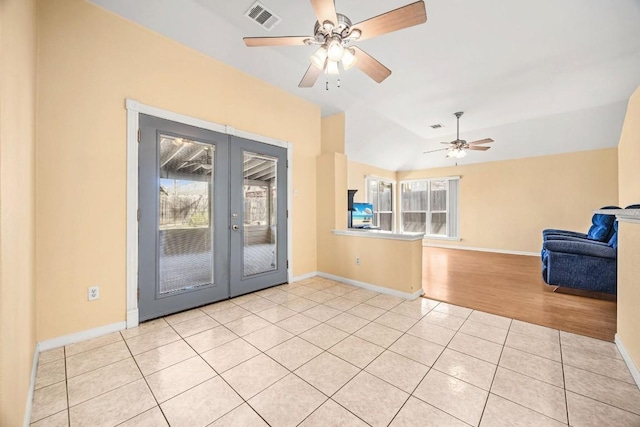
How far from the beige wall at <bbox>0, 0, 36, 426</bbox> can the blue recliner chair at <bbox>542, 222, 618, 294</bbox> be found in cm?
531

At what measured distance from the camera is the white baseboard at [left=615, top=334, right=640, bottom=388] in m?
1.70

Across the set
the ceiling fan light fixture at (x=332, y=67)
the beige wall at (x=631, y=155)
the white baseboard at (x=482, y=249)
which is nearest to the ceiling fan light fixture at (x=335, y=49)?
the ceiling fan light fixture at (x=332, y=67)

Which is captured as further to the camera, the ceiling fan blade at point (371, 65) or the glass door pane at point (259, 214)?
the glass door pane at point (259, 214)

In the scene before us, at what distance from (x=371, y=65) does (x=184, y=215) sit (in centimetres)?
255

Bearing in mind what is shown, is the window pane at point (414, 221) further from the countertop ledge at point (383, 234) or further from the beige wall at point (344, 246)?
the countertop ledge at point (383, 234)

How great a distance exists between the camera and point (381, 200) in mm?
7848

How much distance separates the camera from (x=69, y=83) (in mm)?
2146

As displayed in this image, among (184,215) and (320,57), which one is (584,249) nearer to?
(320,57)

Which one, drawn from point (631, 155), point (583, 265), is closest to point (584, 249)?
point (583, 265)

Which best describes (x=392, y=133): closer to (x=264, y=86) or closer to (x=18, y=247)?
(x=264, y=86)

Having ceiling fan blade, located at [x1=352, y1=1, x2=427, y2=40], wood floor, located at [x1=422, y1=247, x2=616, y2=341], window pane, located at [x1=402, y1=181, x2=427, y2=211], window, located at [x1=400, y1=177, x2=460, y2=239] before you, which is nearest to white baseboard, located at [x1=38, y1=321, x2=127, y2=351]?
ceiling fan blade, located at [x1=352, y1=1, x2=427, y2=40]

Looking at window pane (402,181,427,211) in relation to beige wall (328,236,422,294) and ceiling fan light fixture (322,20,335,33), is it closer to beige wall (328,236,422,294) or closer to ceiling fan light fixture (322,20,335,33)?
beige wall (328,236,422,294)

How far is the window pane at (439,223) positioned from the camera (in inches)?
303

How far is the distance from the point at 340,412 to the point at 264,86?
3.82m
